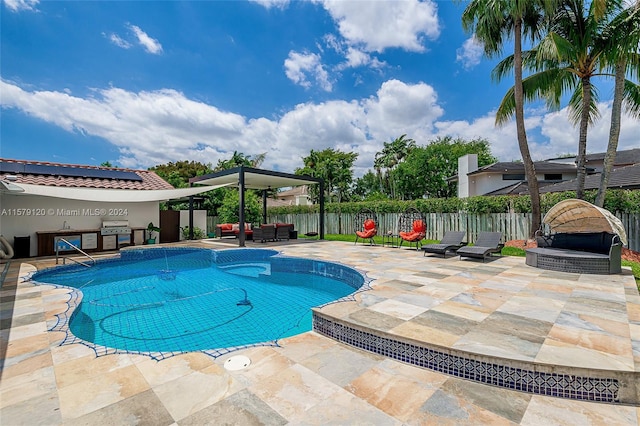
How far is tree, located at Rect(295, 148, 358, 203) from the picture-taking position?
97.3ft

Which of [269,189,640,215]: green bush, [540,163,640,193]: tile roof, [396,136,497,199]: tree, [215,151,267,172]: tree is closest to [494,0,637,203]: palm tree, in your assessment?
[269,189,640,215]: green bush

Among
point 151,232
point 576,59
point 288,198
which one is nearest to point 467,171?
point 576,59

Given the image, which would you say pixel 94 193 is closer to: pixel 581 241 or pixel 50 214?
pixel 50 214

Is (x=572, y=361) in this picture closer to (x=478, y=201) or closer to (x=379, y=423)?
(x=379, y=423)

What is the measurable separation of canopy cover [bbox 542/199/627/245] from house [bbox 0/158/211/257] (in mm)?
12025

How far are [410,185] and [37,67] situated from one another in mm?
28156

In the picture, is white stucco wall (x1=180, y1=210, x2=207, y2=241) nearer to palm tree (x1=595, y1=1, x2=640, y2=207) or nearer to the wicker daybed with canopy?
the wicker daybed with canopy

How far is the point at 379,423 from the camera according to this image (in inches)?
75.0

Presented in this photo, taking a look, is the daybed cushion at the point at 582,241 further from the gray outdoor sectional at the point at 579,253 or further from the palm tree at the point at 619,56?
the palm tree at the point at 619,56

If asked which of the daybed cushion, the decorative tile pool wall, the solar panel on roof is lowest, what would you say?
the decorative tile pool wall

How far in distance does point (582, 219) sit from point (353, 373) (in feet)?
25.3

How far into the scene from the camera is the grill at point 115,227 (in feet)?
38.4

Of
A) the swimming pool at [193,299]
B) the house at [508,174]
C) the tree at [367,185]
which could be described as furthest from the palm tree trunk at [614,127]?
the tree at [367,185]

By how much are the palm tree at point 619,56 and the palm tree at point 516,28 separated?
174 centimetres
